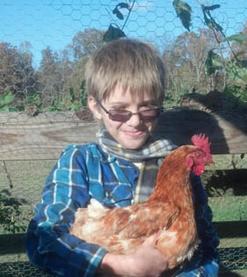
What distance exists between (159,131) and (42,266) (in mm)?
1073

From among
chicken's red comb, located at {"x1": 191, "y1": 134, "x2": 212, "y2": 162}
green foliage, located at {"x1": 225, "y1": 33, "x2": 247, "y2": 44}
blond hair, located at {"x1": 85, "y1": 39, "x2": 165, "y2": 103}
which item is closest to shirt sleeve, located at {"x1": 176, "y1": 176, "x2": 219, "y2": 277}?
chicken's red comb, located at {"x1": 191, "y1": 134, "x2": 212, "y2": 162}

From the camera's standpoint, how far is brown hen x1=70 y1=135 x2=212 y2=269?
93.6 inches

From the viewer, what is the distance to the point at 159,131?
10.7 feet

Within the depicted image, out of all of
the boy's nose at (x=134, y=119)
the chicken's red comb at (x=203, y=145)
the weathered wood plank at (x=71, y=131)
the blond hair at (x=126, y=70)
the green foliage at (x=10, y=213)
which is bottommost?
the green foliage at (x=10, y=213)

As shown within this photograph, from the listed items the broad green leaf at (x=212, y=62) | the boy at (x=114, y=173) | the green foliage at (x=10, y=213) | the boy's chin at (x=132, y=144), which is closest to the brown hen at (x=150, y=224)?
the boy at (x=114, y=173)

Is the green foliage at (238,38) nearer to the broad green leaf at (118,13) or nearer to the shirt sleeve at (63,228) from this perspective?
the broad green leaf at (118,13)

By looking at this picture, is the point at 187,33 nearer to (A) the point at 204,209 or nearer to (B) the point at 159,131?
(B) the point at 159,131

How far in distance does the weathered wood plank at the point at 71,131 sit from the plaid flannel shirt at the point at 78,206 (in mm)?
589

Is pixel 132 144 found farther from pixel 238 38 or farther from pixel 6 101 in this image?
pixel 238 38

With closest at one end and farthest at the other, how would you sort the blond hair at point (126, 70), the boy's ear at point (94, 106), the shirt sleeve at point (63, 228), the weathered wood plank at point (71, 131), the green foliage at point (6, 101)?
the shirt sleeve at point (63, 228), the blond hair at point (126, 70), the boy's ear at point (94, 106), the weathered wood plank at point (71, 131), the green foliage at point (6, 101)

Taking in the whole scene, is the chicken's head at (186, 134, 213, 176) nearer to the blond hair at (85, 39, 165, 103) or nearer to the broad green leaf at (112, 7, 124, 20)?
the blond hair at (85, 39, 165, 103)

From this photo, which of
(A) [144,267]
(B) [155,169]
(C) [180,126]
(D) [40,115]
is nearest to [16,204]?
(D) [40,115]

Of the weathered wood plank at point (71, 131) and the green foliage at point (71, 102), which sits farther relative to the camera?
the green foliage at point (71, 102)

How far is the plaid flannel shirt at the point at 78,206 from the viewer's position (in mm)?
2352
